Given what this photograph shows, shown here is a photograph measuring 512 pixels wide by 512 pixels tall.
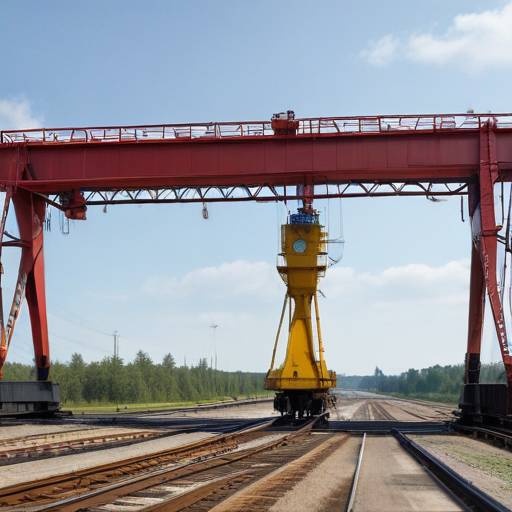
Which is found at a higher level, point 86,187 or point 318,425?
point 86,187

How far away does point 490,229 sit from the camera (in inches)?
823

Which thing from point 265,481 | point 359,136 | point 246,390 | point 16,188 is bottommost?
point 246,390

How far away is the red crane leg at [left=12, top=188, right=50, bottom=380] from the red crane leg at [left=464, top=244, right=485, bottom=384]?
15200 millimetres

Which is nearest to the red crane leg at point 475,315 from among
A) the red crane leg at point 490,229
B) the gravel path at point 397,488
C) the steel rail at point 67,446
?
the red crane leg at point 490,229

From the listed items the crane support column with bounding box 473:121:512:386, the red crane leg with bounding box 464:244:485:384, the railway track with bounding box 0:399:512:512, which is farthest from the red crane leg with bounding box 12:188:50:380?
Result: the crane support column with bounding box 473:121:512:386

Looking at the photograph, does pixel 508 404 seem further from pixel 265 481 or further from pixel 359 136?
pixel 265 481

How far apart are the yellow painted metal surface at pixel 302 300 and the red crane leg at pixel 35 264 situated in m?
8.58

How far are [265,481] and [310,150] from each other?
14.7 metres

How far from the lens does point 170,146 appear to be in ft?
74.9

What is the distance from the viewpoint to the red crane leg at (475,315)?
22.4 metres

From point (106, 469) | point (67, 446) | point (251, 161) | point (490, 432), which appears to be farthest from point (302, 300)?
point (106, 469)

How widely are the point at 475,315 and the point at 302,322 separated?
584 cm

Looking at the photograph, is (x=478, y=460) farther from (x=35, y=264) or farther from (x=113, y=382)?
(x=113, y=382)

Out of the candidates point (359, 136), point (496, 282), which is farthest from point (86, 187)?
point (496, 282)
